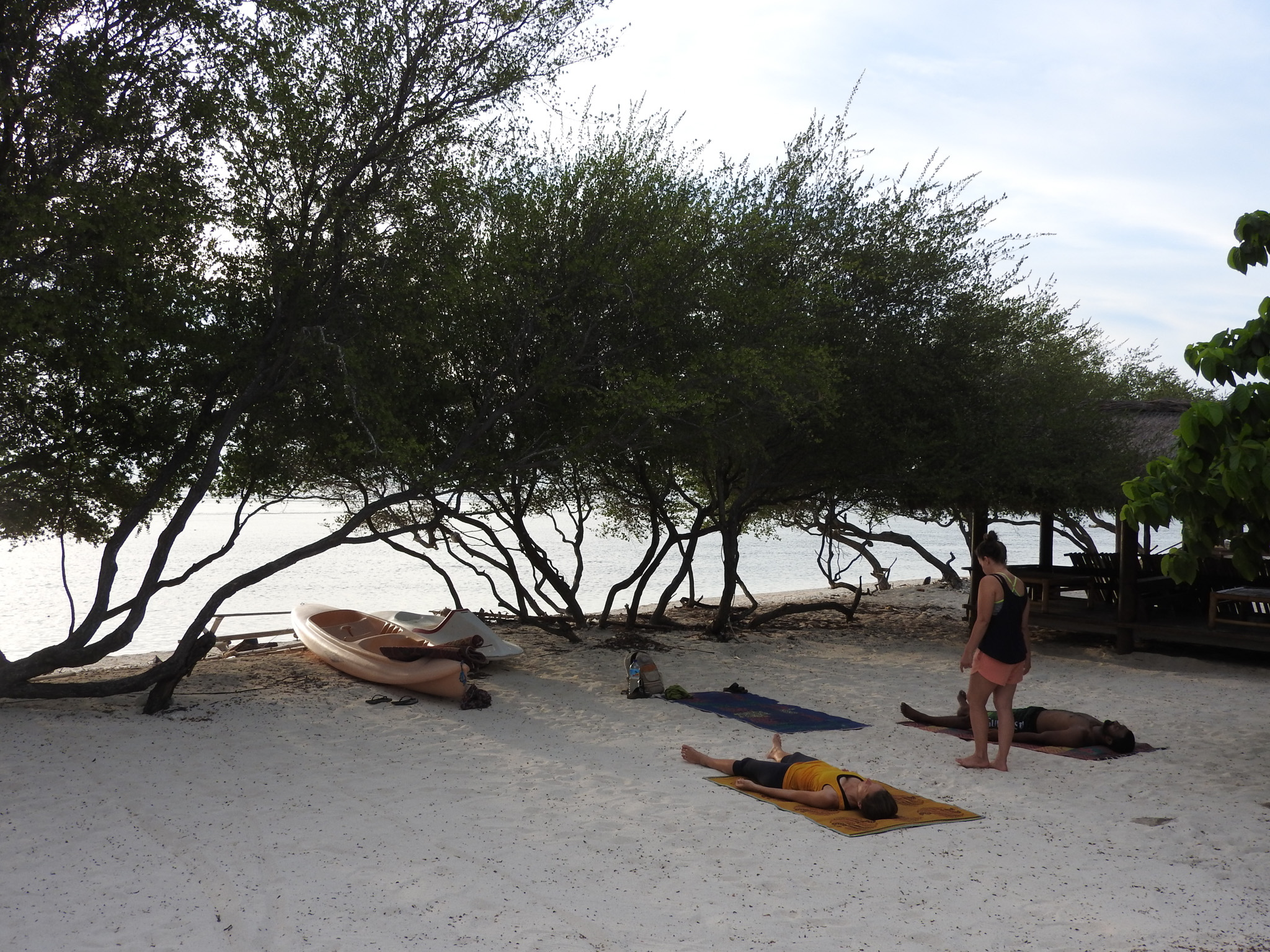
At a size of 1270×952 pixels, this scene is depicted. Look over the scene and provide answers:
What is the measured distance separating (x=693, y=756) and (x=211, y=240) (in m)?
6.14

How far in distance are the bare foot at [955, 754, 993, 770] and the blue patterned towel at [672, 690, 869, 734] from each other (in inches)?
56.7

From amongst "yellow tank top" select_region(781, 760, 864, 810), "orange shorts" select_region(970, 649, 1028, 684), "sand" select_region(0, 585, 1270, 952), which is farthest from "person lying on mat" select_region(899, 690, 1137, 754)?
"yellow tank top" select_region(781, 760, 864, 810)

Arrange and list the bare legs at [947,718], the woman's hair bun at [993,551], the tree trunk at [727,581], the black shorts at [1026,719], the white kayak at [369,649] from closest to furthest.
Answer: the woman's hair bun at [993,551], the black shorts at [1026,719], the bare legs at [947,718], the white kayak at [369,649], the tree trunk at [727,581]

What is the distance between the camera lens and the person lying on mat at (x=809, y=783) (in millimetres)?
5762

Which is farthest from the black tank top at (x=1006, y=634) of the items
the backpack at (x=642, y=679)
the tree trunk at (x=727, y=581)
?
the tree trunk at (x=727, y=581)

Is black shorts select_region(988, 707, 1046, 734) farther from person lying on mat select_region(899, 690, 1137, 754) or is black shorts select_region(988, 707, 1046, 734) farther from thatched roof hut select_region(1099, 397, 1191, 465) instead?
thatched roof hut select_region(1099, 397, 1191, 465)

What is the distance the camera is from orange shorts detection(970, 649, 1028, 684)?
6.68m

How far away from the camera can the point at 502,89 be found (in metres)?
8.93

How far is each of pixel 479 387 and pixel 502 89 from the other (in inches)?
118

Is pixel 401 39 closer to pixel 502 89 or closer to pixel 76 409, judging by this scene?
pixel 502 89

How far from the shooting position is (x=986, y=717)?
680 cm

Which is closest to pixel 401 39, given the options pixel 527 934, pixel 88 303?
pixel 88 303

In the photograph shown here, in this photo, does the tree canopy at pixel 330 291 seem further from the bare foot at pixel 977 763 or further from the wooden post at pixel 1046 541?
the wooden post at pixel 1046 541

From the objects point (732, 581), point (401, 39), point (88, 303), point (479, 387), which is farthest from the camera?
point (732, 581)
